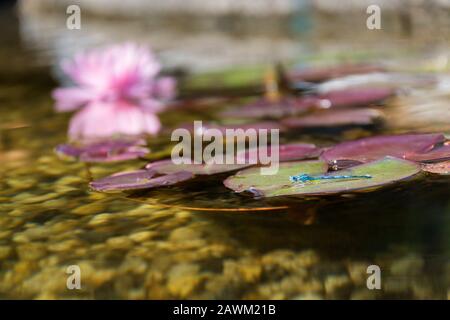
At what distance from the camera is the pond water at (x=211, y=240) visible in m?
0.74

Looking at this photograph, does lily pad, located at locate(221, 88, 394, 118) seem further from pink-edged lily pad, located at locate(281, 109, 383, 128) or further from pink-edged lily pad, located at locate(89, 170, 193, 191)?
pink-edged lily pad, located at locate(89, 170, 193, 191)

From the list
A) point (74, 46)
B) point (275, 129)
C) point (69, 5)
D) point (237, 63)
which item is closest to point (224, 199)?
point (275, 129)

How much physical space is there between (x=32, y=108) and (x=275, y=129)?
76cm

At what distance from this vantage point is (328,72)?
6.44 ft

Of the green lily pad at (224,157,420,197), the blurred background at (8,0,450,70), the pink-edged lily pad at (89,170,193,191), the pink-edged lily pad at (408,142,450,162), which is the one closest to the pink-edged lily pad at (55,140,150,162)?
the pink-edged lily pad at (89,170,193,191)

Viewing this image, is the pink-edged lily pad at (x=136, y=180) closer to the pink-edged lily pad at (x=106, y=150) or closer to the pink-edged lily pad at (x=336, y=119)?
the pink-edged lily pad at (x=106, y=150)

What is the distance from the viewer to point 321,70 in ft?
6.55

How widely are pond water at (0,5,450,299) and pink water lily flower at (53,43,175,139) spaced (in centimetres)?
34

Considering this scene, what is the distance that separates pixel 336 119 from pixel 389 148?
339mm

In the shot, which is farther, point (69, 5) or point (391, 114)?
point (69, 5)

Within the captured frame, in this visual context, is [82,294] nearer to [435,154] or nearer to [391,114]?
[435,154]

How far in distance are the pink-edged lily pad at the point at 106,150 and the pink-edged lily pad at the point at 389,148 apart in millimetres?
371

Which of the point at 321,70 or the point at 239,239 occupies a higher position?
the point at 321,70

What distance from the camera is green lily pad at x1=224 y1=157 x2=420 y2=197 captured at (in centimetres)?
94
